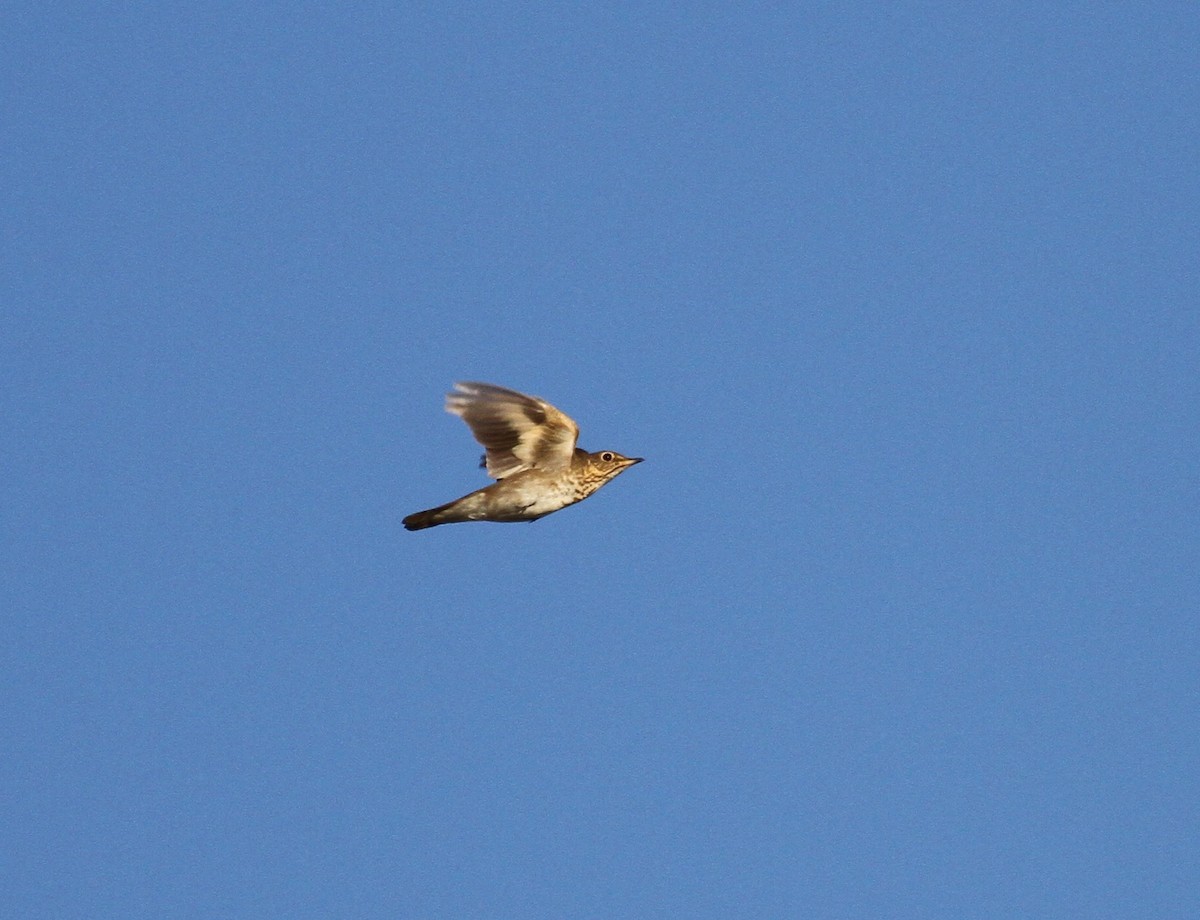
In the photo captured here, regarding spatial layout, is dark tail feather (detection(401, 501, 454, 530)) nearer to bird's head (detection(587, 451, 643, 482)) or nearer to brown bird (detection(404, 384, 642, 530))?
brown bird (detection(404, 384, 642, 530))

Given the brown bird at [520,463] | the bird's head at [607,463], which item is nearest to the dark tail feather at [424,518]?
the brown bird at [520,463]

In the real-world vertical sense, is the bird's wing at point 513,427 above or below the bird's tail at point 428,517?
above

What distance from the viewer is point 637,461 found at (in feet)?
77.6

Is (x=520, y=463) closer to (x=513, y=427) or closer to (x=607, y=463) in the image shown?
(x=513, y=427)

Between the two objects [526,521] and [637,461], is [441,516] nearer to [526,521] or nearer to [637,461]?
[526,521]

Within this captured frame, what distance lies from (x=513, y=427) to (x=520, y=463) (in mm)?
484

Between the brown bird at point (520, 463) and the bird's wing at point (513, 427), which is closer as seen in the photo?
the bird's wing at point (513, 427)

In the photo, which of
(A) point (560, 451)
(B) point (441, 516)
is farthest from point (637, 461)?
(B) point (441, 516)

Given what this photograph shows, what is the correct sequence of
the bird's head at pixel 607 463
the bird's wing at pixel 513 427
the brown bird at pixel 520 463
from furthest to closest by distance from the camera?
the bird's head at pixel 607 463, the brown bird at pixel 520 463, the bird's wing at pixel 513 427

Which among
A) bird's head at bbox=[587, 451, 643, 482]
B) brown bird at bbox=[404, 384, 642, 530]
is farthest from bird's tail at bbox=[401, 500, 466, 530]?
bird's head at bbox=[587, 451, 643, 482]

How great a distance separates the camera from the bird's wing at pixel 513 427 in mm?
22391

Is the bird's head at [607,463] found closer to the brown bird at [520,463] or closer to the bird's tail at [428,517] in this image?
the brown bird at [520,463]

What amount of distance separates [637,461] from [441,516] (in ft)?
8.61

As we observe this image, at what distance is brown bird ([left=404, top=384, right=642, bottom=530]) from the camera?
888 inches
